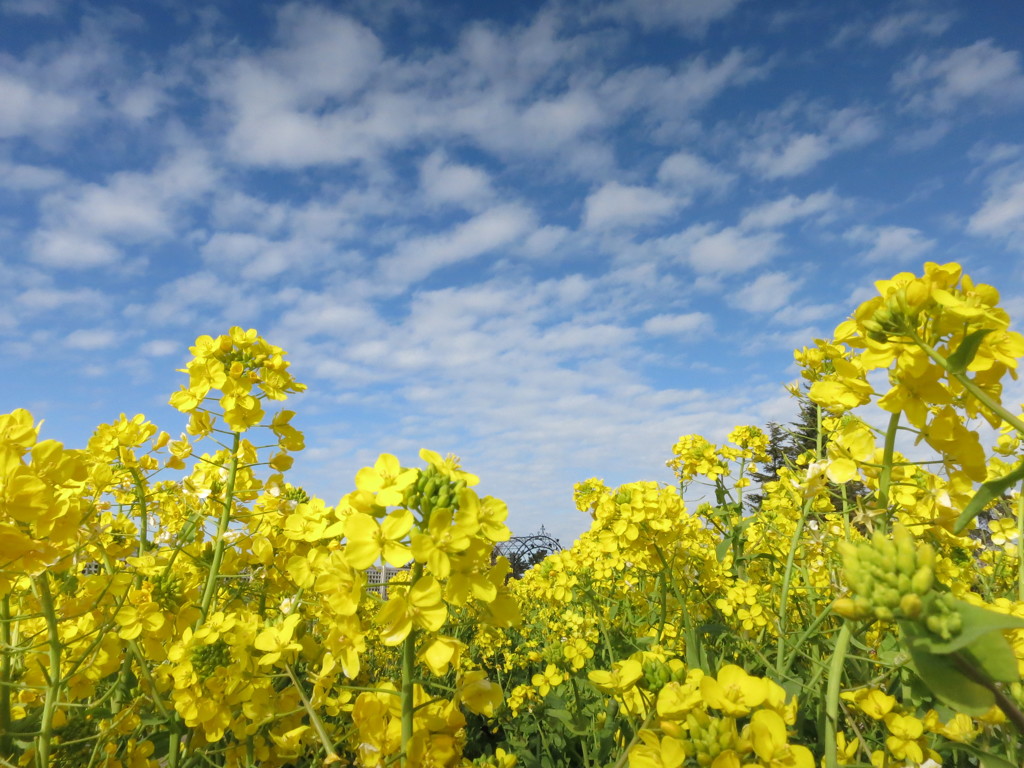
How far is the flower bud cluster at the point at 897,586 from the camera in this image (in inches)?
35.7

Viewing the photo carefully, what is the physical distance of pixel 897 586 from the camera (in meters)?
0.99

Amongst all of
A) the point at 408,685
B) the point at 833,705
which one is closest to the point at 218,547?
the point at 408,685

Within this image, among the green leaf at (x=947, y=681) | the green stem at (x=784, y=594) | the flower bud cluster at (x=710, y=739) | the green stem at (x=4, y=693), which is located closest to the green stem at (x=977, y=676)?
the green leaf at (x=947, y=681)

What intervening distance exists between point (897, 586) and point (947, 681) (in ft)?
0.50

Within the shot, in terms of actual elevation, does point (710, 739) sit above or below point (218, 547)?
below

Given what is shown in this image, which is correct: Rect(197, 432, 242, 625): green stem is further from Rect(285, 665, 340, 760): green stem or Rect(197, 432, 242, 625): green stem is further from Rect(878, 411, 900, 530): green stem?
Rect(878, 411, 900, 530): green stem

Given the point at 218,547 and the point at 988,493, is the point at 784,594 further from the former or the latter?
the point at 218,547

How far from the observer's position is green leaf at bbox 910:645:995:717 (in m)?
0.90

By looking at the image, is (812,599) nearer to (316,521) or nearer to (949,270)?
(949,270)

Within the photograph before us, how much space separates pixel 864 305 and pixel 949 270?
0.19 metres

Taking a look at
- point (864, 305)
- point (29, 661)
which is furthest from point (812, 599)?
point (29, 661)

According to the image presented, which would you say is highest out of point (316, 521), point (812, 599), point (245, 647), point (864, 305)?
point (864, 305)

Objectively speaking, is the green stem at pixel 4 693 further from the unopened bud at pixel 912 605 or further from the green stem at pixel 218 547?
the unopened bud at pixel 912 605

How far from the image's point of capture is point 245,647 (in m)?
1.90
